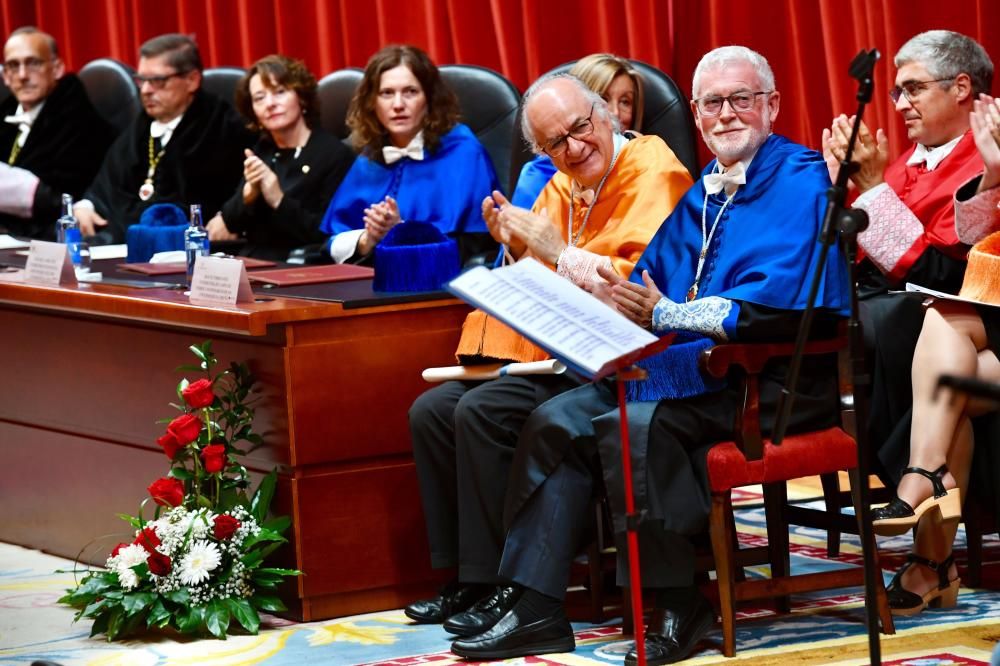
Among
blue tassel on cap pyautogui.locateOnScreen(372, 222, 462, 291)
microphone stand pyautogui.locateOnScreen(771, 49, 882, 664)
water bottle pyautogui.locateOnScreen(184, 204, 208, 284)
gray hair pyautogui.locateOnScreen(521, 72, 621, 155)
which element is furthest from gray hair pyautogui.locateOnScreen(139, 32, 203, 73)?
microphone stand pyautogui.locateOnScreen(771, 49, 882, 664)

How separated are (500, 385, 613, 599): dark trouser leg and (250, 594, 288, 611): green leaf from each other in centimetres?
57

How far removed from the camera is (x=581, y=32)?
5.32m

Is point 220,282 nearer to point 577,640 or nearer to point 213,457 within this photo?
point 213,457

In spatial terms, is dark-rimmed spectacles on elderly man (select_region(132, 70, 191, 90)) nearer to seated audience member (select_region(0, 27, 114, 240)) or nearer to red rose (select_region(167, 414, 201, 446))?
seated audience member (select_region(0, 27, 114, 240))

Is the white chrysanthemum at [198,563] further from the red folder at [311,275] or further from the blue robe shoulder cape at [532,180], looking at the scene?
the blue robe shoulder cape at [532,180]

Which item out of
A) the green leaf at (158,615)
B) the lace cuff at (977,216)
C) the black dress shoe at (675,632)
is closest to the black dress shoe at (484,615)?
the black dress shoe at (675,632)

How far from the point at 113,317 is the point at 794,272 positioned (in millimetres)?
1798

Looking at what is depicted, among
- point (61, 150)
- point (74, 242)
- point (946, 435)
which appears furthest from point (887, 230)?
point (61, 150)

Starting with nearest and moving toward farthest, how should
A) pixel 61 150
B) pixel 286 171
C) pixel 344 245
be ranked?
pixel 344 245
pixel 286 171
pixel 61 150

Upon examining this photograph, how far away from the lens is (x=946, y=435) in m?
3.43

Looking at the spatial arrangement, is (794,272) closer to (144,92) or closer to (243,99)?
(243,99)

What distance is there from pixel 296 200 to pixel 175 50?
901mm

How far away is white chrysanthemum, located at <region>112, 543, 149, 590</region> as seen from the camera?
357 cm

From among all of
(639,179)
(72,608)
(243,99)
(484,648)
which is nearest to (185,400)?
(72,608)
